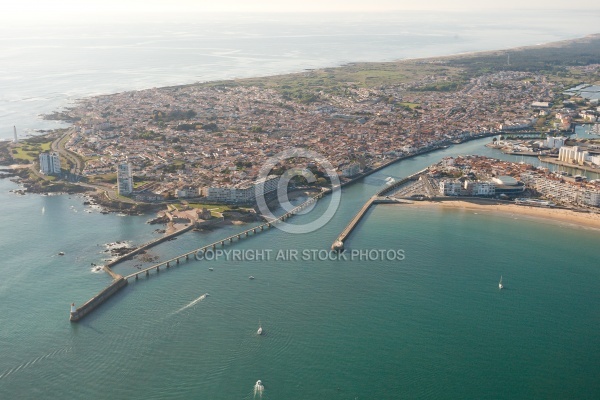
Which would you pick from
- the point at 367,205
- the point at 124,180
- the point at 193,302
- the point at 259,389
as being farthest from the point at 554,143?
the point at 259,389

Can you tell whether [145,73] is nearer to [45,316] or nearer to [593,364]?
[45,316]

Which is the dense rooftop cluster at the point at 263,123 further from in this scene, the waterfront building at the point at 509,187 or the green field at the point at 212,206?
the waterfront building at the point at 509,187

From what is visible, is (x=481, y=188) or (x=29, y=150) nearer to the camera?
(x=481, y=188)

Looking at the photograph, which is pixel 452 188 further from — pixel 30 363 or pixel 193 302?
pixel 30 363

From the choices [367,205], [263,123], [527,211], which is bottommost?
[527,211]

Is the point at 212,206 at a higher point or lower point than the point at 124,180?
lower

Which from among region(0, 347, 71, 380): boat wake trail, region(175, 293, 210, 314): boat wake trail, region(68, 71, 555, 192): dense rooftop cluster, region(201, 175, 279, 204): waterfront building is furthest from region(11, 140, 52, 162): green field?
region(0, 347, 71, 380): boat wake trail

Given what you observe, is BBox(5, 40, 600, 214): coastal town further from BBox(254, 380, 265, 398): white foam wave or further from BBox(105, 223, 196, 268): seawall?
BBox(254, 380, 265, 398): white foam wave

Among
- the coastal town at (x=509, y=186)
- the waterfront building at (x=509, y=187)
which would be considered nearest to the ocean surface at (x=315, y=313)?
the coastal town at (x=509, y=186)
